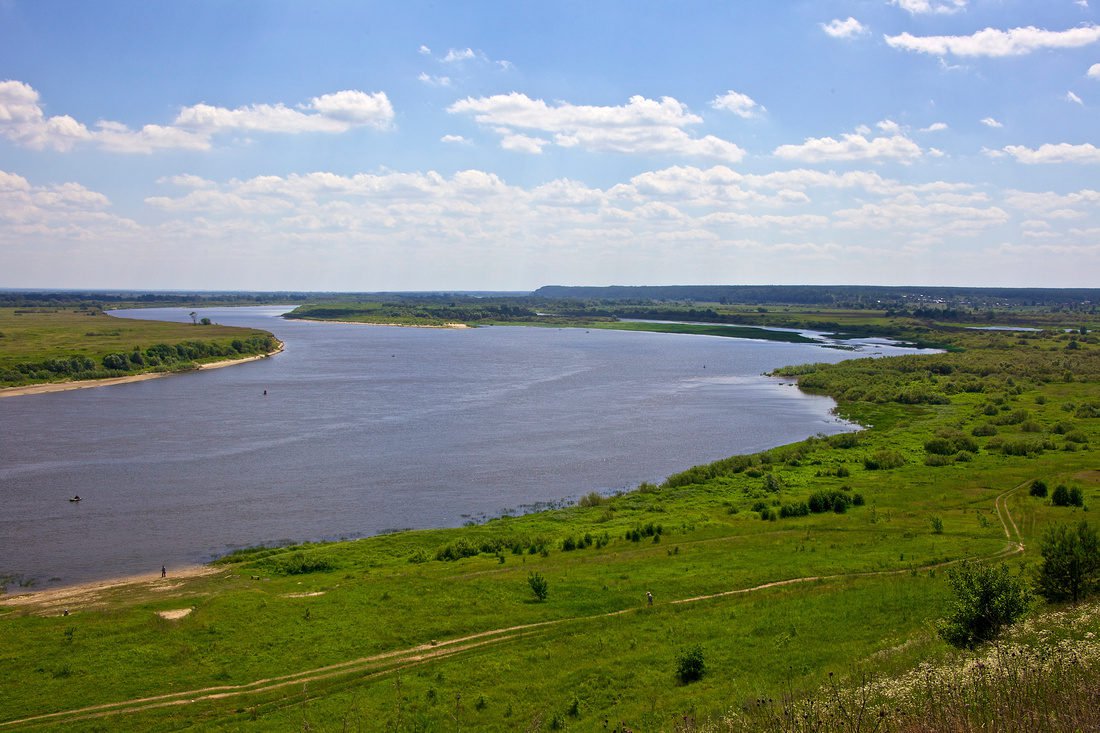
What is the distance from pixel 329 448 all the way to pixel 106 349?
8519 centimetres

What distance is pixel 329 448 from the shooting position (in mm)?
64188

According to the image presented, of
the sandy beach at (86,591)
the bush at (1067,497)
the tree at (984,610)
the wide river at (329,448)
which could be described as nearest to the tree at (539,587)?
the tree at (984,610)

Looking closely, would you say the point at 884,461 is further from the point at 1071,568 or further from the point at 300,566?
the point at 300,566

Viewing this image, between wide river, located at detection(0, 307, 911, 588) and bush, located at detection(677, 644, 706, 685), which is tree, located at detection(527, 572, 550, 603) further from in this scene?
wide river, located at detection(0, 307, 911, 588)

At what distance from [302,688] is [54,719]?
6.55 metres

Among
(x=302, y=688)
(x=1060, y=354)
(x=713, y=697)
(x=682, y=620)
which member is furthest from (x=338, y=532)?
(x=1060, y=354)

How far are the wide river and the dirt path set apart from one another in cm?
1779

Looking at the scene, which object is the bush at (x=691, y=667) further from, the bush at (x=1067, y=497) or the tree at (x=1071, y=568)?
the bush at (x=1067, y=497)

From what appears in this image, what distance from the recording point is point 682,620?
25203mm

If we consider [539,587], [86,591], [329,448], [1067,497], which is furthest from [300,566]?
[1067,497]

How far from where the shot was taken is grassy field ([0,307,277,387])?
353 ft

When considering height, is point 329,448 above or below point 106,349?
below

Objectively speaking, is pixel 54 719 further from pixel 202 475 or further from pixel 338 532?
pixel 202 475

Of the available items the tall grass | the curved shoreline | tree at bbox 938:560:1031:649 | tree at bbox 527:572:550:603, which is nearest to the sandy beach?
tree at bbox 527:572:550:603
